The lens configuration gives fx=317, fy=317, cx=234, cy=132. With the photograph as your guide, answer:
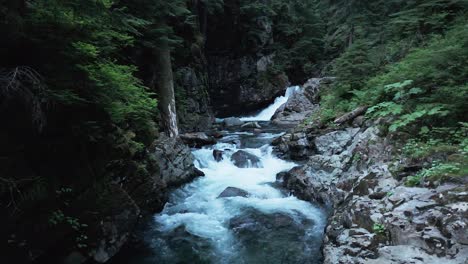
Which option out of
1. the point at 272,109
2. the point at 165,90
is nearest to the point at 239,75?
the point at 272,109

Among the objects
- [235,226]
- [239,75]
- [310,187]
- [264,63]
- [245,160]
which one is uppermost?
[264,63]

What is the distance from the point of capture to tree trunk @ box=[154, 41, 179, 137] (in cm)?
1332

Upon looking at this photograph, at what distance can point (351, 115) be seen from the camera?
10438 mm

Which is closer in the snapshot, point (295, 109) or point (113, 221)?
point (113, 221)

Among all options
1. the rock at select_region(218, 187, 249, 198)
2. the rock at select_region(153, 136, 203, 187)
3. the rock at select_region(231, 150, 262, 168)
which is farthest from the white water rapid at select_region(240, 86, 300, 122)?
the rock at select_region(218, 187, 249, 198)

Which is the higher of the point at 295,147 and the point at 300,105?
the point at 300,105

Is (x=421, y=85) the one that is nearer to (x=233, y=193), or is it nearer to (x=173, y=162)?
(x=233, y=193)

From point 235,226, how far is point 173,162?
11.6 feet

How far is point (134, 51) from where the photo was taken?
13.2m

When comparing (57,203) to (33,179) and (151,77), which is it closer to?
(33,179)

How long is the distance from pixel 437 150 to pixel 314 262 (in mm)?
3046

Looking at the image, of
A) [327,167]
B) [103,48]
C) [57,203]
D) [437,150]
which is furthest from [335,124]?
[57,203]

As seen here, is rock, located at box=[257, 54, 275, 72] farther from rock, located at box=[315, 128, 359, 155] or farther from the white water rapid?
rock, located at box=[315, 128, 359, 155]

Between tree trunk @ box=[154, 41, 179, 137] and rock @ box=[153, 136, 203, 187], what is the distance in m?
2.30
